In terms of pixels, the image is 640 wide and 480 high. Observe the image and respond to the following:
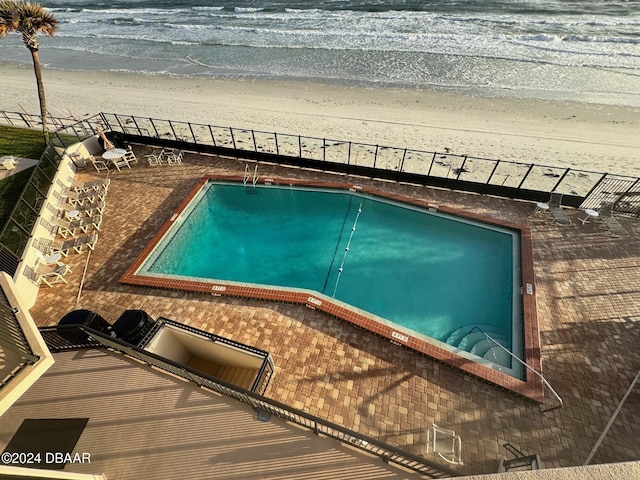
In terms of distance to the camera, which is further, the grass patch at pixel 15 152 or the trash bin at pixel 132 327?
the grass patch at pixel 15 152

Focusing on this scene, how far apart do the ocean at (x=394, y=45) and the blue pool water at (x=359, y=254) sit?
20.9 meters

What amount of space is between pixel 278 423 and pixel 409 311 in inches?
260

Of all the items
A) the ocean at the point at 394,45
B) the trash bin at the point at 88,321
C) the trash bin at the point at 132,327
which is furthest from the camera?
the ocean at the point at 394,45

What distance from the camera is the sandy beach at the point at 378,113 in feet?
66.0

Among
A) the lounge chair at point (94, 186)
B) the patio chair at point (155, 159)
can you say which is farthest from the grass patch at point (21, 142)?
the patio chair at point (155, 159)

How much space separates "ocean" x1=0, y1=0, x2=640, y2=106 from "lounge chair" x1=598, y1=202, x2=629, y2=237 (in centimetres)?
1894

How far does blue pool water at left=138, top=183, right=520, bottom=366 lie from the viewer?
11.0 meters

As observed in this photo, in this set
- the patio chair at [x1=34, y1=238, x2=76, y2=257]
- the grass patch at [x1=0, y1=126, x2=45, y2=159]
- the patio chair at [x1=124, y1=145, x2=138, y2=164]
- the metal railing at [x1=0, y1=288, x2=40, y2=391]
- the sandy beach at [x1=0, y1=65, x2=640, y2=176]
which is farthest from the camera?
the sandy beach at [x1=0, y1=65, x2=640, y2=176]

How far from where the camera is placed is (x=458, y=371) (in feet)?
27.1

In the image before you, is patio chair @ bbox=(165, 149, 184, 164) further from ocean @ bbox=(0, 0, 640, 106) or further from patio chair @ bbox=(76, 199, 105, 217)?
ocean @ bbox=(0, 0, 640, 106)

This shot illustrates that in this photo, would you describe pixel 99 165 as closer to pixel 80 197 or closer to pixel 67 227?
pixel 80 197

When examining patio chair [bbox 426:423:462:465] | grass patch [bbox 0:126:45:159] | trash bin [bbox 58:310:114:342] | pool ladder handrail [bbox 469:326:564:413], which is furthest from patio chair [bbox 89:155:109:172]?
pool ladder handrail [bbox 469:326:564:413]

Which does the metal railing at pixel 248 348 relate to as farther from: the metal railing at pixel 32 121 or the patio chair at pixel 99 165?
the metal railing at pixel 32 121

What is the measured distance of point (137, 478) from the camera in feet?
17.3
